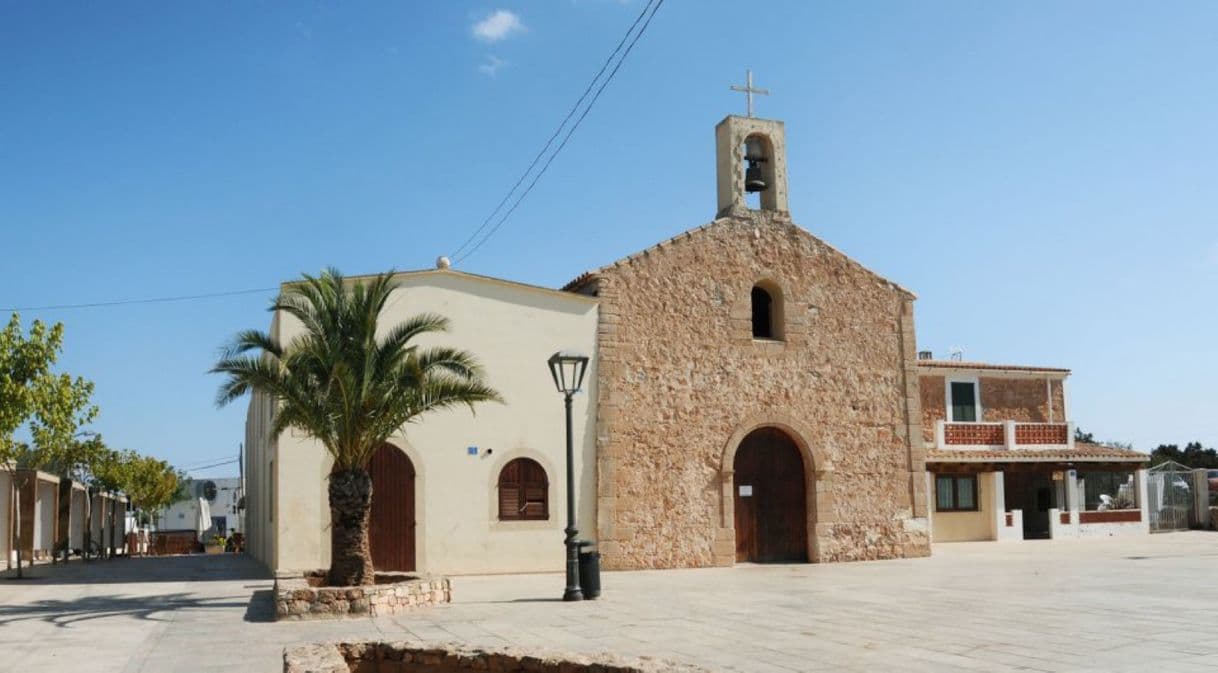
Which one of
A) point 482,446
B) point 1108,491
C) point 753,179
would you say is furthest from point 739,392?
point 1108,491

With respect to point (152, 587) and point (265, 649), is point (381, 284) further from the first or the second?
point (152, 587)

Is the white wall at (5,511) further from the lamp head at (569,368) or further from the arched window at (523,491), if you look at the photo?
the lamp head at (569,368)

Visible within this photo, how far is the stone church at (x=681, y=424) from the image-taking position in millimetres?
18781

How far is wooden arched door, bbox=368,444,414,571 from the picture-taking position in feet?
60.6

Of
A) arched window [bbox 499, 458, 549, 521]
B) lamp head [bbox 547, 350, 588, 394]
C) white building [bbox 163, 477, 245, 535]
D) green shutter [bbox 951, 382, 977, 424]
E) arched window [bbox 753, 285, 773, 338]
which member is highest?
arched window [bbox 753, 285, 773, 338]

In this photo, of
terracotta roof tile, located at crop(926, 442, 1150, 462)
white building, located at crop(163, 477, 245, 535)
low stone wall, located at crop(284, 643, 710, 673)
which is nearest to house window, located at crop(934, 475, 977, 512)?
terracotta roof tile, located at crop(926, 442, 1150, 462)

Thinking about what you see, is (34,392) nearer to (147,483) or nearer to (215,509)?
(147,483)

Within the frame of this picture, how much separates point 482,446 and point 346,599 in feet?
21.6

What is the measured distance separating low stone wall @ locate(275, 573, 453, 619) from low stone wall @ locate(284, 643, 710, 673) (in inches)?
157

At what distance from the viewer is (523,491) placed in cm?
1948

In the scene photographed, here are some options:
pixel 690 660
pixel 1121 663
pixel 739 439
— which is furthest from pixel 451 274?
pixel 1121 663

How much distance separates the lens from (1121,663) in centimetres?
856

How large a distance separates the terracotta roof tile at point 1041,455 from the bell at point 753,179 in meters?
9.85

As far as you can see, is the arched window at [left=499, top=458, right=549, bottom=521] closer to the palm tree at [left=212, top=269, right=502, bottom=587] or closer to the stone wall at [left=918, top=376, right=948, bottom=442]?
the palm tree at [left=212, top=269, right=502, bottom=587]
